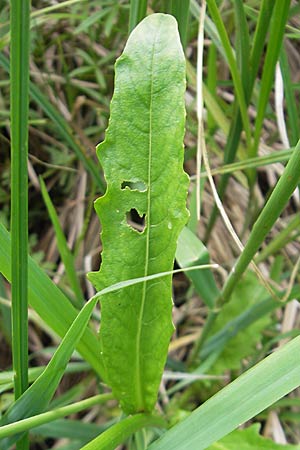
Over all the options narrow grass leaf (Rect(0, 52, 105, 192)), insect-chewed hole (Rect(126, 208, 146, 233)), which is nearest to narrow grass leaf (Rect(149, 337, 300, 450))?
narrow grass leaf (Rect(0, 52, 105, 192))

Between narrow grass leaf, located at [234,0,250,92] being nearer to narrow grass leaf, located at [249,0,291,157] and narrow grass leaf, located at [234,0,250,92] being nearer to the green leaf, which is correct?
narrow grass leaf, located at [249,0,291,157]

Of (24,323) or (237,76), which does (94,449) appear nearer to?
(24,323)

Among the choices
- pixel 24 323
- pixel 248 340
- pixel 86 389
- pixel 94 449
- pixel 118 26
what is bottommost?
pixel 86 389

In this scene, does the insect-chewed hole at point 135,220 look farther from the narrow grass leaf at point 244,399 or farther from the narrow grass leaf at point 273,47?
the narrow grass leaf at point 244,399

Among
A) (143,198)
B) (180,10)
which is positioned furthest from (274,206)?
(180,10)

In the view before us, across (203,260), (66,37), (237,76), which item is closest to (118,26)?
(66,37)

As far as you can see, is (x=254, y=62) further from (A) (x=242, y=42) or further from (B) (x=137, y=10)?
(B) (x=137, y=10)
